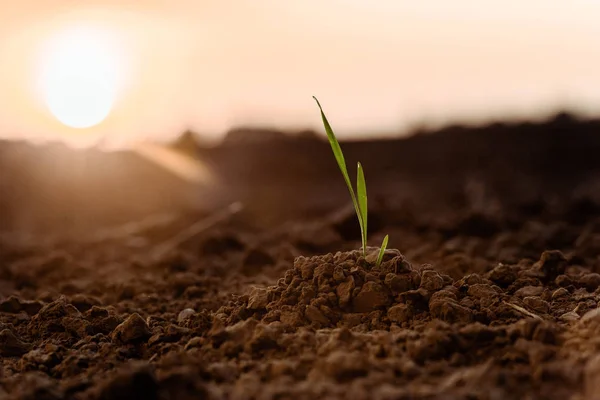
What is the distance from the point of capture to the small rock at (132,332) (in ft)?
6.93

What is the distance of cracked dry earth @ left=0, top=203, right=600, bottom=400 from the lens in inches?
58.3

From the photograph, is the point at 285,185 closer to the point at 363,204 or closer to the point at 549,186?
the point at 549,186

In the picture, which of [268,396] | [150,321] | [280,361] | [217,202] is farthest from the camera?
[217,202]

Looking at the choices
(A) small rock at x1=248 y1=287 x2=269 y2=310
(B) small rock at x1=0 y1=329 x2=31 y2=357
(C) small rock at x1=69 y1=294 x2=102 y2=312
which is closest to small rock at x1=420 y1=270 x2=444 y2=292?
(A) small rock at x1=248 y1=287 x2=269 y2=310

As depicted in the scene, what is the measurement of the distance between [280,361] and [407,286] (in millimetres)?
638

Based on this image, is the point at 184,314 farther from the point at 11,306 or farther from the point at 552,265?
the point at 552,265

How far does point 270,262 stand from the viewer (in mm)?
3660

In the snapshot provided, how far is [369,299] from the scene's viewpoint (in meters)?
2.04

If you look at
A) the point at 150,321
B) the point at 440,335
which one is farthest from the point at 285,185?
the point at 440,335

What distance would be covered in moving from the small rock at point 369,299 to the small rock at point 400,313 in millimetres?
51

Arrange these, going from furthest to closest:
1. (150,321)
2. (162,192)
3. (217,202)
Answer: (162,192)
(217,202)
(150,321)

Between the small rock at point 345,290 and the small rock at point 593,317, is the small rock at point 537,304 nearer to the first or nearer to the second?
the small rock at point 593,317

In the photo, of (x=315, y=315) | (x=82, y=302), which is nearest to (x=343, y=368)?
(x=315, y=315)

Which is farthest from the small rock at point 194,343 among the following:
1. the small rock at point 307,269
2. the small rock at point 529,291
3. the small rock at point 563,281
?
the small rock at point 563,281
